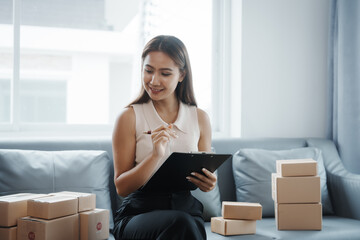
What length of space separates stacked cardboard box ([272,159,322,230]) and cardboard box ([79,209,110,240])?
2.96 ft

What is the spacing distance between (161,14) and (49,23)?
0.82 meters

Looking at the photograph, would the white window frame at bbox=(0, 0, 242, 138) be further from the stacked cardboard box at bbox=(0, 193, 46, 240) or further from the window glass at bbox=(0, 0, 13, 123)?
the stacked cardboard box at bbox=(0, 193, 46, 240)

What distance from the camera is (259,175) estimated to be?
243 centimetres

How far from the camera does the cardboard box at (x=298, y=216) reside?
208 centimetres

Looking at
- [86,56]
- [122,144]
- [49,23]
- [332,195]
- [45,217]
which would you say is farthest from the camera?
[86,56]

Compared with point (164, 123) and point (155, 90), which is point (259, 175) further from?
point (155, 90)

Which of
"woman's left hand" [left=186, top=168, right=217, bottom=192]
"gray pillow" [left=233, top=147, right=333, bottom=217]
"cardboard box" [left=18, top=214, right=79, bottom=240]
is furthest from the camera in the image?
"gray pillow" [left=233, top=147, right=333, bottom=217]

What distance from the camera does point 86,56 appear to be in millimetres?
3367

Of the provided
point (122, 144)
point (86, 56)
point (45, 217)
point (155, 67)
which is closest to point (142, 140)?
point (122, 144)

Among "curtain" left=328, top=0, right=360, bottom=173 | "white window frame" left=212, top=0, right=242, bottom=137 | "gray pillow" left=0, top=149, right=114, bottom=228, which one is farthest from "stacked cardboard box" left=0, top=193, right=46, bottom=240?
"curtain" left=328, top=0, right=360, bottom=173

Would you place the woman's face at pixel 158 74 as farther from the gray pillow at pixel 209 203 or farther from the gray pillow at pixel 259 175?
the gray pillow at pixel 259 175

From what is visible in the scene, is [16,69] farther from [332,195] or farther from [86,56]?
[332,195]

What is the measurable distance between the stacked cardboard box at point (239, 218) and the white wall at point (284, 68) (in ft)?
3.26

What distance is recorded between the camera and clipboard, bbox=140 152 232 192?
1.48 meters
